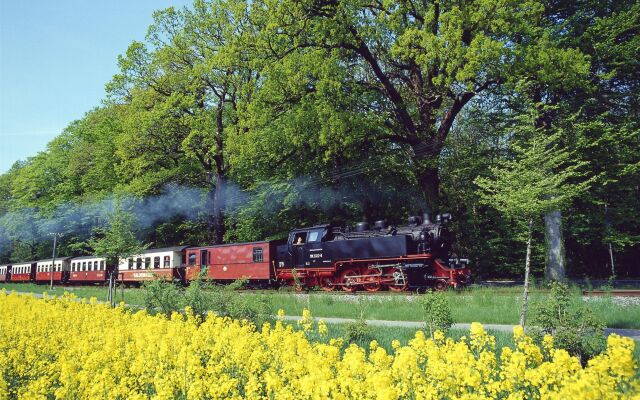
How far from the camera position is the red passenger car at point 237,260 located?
934 inches

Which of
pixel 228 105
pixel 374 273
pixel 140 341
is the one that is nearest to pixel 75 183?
pixel 228 105

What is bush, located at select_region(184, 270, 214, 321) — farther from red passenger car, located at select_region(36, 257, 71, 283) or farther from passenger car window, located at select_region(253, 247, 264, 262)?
red passenger car, located at select_region(36, 257, 71, 283)

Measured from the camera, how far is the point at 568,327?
7.22 m

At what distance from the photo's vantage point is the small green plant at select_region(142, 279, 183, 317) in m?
13.1

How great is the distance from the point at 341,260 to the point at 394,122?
8333mm

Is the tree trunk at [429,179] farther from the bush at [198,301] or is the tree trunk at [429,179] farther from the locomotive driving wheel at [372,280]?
the bush at [198,301]

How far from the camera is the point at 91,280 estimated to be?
34.1m

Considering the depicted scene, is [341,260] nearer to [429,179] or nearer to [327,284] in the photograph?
[327,284]

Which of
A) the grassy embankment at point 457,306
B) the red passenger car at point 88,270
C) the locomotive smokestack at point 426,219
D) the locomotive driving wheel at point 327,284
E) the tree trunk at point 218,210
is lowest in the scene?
the grassy embankment at point 457,306

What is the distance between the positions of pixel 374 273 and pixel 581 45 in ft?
47.6

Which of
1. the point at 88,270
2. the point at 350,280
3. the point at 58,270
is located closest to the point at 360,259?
the point at 350,280

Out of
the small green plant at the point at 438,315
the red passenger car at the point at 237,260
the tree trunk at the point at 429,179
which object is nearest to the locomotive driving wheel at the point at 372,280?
the tree trunk at the point at 429,179

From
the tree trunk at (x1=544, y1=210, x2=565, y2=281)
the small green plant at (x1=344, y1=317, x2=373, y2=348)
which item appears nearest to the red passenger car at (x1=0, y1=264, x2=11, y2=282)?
the small green plant at (x1=344, y1=317, x2=373, y2=348)

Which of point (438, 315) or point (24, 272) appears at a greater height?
point (24, 272)
